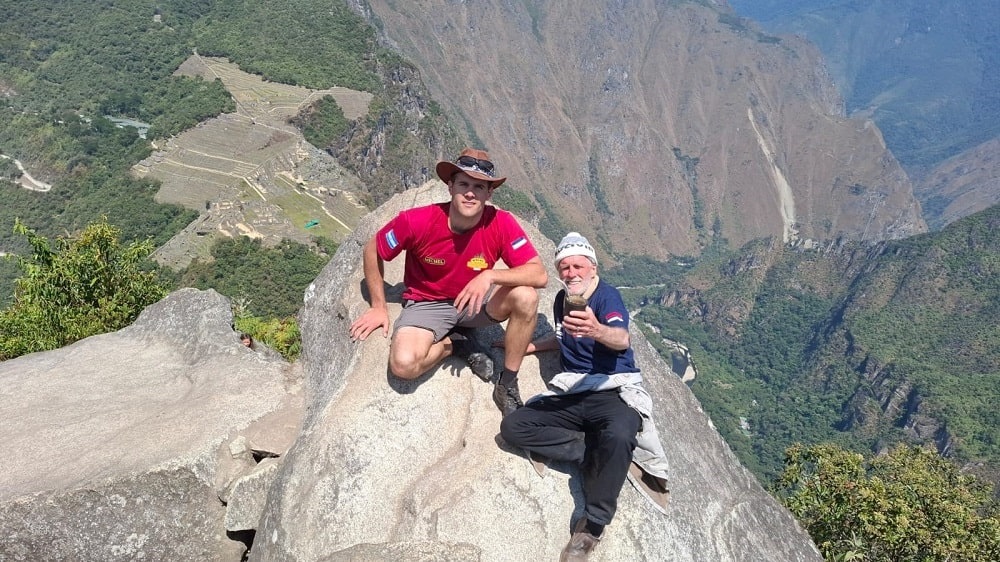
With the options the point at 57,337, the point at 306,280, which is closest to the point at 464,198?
the point at 57,337

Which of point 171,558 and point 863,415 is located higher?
point 171,558

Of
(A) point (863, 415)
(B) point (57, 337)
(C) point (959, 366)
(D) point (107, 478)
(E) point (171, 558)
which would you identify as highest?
(D) point (107, 478)

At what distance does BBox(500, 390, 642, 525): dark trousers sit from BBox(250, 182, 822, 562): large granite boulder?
360 millimetres

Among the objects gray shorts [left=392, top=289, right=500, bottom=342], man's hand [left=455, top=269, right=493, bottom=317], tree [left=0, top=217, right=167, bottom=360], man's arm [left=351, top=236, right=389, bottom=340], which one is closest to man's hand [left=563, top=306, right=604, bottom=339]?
man's hand [left=455, top=269, right=493, bottom=317]

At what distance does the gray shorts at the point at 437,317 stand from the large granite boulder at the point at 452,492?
0.59 meters

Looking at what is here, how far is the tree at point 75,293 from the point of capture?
13.6m

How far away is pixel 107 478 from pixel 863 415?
13685 centimetres

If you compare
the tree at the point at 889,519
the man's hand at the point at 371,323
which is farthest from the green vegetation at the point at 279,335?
the tree at the point at 889,519

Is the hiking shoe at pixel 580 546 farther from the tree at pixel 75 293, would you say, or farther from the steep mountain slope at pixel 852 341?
the steep mountain slope at pixel 852 341

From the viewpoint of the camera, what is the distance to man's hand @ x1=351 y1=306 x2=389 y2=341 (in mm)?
7973

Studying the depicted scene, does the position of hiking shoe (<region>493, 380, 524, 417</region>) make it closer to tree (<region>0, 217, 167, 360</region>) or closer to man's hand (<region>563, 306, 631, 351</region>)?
man's hand (<region>563, 306, 631, 351</region>)

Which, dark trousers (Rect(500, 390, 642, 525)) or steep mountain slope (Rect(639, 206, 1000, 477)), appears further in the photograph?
steep mountain slope (Rect(639, 206, 1000, 477))

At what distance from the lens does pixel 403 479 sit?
6.72 m

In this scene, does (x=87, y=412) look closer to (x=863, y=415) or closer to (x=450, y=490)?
(x=450, y=490)
